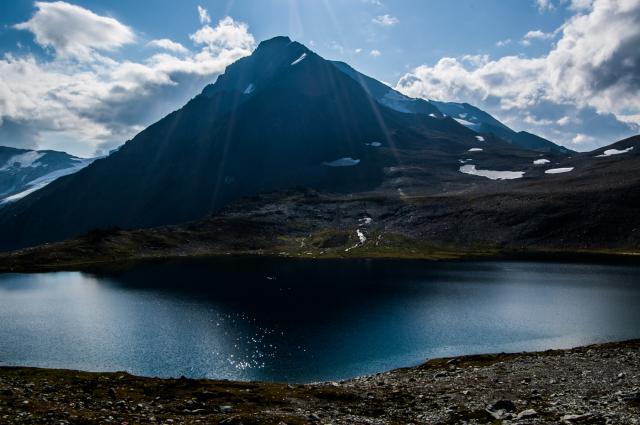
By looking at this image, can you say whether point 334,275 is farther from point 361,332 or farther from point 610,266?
point 610,266

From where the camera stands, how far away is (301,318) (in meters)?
88.3

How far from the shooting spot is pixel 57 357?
215 feet

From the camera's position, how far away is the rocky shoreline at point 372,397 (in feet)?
97.6

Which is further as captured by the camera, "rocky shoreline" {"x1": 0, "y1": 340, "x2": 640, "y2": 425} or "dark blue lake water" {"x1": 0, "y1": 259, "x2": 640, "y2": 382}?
"dark blue lake water" {"x1": 0, "y1": 259, "x2": 640, "y2": 382}

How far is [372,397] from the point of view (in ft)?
131

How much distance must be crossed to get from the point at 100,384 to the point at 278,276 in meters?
100

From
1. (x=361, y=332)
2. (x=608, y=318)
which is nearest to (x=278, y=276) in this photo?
(x=361, y=332)

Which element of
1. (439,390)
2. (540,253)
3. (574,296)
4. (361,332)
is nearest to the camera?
(439,390)

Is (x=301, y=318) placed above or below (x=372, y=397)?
below

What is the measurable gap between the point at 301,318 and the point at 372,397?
49.3m

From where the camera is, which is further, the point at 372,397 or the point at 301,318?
the point at 301,318

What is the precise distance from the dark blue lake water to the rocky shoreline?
14.2 metres

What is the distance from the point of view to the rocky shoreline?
29.8 m

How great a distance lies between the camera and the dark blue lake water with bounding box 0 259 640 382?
64750mm
